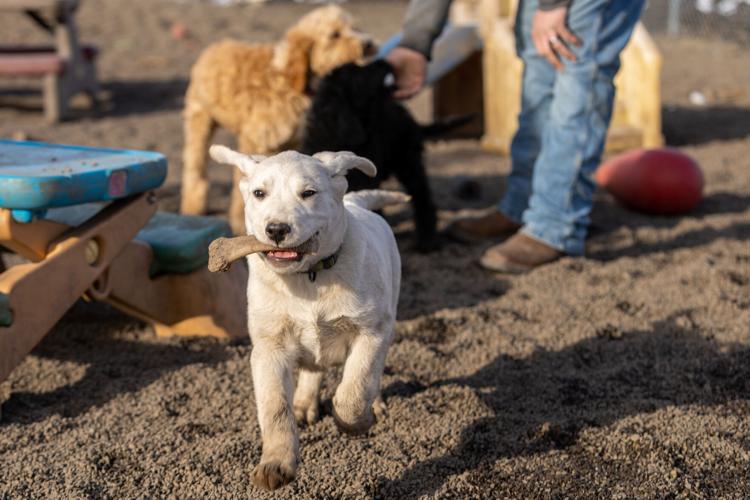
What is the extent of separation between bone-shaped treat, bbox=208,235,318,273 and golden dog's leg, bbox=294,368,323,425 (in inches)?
24.0

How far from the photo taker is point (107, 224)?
3219 mm

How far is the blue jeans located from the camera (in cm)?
409

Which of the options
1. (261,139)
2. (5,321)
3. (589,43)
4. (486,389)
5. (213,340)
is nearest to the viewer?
(5,321)

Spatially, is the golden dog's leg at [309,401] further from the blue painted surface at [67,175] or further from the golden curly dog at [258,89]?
the golden curly dog at [258,89]

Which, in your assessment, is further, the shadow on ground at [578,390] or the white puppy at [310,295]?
the shadow on ground at [578,390]

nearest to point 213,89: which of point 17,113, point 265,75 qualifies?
point 265,75

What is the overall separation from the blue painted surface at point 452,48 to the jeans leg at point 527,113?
228 cm

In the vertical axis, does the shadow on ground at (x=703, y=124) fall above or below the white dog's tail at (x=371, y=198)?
below

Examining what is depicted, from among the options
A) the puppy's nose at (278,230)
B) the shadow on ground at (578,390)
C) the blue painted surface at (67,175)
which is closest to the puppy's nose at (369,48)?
the blue painted surface at (67,175)

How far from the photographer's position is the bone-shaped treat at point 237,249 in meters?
2.15

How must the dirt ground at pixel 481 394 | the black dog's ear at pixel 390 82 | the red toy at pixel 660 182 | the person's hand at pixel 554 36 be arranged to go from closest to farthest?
the dirt ground at pixel 481 394 → the person's hand at pixel 554 36 → the black dog's ear at pixel 390 82 → the red toy at pixel 660 182

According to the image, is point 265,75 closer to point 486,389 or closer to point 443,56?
point 443,56

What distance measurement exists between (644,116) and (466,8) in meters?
4.33

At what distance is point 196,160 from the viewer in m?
5.47
